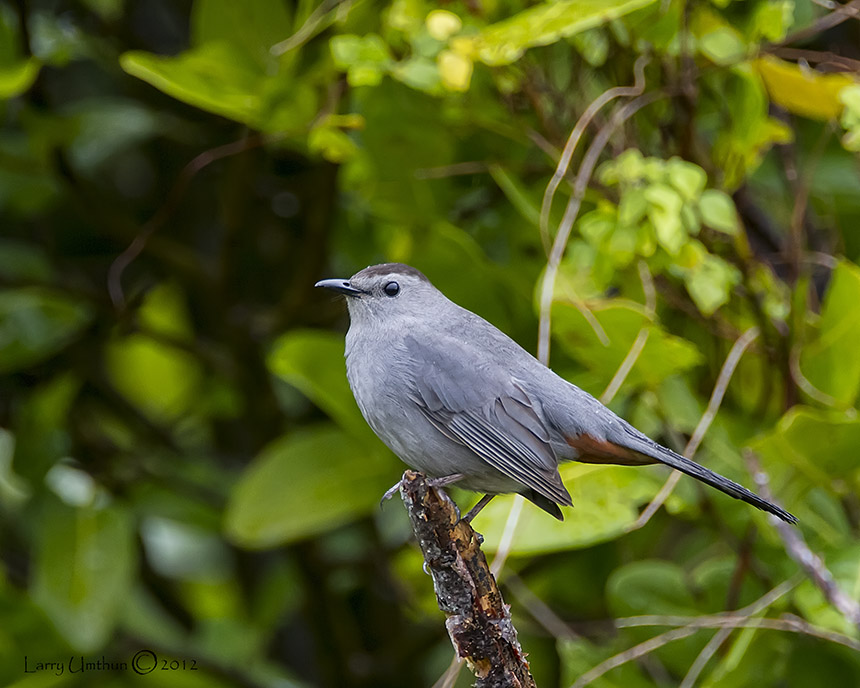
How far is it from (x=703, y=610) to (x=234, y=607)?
2.20 m

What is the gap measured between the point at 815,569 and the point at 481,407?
952 mm

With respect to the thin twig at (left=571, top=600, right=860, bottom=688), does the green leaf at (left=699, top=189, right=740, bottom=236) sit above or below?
above

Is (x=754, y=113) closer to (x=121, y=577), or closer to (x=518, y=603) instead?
(x=518, y=603)

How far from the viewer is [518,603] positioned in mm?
4105

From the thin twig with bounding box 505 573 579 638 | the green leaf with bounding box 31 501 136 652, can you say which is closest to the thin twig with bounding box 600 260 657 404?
the thin twig with bounding box 505 573 579 638

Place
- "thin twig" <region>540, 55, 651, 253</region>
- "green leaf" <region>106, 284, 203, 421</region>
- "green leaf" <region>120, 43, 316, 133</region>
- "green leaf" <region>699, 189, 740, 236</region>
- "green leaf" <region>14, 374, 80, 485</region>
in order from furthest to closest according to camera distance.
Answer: "green leaf" <region>106, 284, 203, 421</region> < "green leaf" <region>14, 374, 80, 485</region> < "green leaf" <region>120, 43, 316, 133</region> < "thin twig" <region>540, 55, 651, 253</region> < "green leaf" <region>699, 189, 740, 236</region>

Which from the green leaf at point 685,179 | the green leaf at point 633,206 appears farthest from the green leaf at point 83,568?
the green leaf at point 685,179

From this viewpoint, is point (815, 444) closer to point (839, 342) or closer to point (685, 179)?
point (839, 342)

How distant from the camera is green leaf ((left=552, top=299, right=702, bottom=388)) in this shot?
9.38 ft

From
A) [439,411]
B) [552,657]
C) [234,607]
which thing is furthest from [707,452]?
[234,607]

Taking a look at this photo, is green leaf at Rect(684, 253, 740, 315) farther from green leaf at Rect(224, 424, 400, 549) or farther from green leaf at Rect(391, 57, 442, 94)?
green leaf at Rect(224, 424, 400, 549)

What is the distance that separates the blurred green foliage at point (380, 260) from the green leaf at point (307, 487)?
0.01 meters
